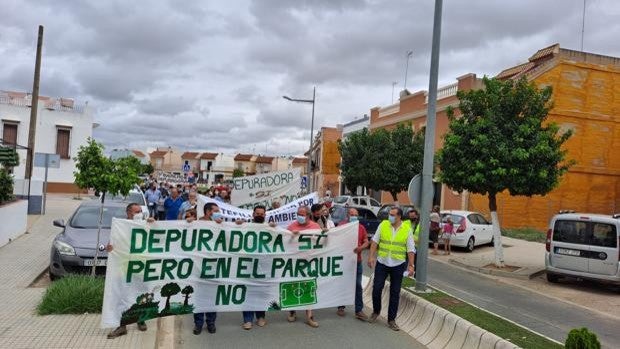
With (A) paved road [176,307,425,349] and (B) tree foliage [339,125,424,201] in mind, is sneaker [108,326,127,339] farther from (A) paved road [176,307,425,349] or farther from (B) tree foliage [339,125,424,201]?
(B) tree foliage [339,125,424,201]

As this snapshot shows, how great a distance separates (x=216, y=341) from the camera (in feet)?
22.3

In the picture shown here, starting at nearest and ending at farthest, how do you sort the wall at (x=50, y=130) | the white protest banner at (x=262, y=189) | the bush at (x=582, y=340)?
1. the bush at (x=582, y=340)
2. the white protest banner at (x=262, y=189)
3. the wall at (x=50, y=130)

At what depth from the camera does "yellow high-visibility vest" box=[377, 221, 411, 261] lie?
25.2 ft

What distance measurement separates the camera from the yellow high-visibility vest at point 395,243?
7.67m

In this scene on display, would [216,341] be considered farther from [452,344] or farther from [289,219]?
[289,219]

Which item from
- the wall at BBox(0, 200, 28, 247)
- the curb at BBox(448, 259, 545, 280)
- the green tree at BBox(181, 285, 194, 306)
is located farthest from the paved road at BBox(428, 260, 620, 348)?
the wall at BBox(0, 200, 28, 247)

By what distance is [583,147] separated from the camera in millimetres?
28328

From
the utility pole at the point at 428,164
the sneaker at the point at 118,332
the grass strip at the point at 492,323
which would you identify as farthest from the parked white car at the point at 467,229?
the sneaker at the point at 118,332

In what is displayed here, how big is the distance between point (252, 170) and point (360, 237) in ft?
385

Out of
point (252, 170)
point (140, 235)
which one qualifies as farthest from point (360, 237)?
point (252, 170)

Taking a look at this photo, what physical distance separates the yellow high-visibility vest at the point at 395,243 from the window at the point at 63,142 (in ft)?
Answer: 132

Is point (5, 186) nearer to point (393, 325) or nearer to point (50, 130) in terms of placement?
point (393, 325)

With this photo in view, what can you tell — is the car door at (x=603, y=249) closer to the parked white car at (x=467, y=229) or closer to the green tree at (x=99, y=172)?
the parked white car at (x=467, y=229)

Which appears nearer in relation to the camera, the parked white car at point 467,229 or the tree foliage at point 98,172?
the tree foliage at point 98,172
